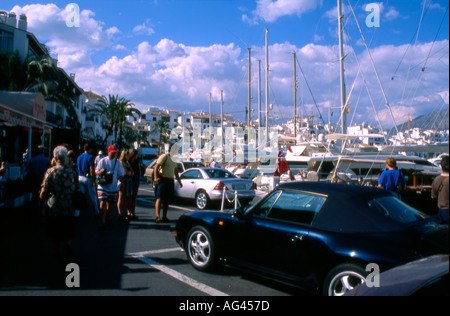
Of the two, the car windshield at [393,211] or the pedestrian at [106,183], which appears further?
the pedestrian at [106,183]

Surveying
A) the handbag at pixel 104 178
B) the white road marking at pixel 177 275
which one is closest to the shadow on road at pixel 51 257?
the white road marking at pixel 177 275

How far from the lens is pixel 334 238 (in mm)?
3688

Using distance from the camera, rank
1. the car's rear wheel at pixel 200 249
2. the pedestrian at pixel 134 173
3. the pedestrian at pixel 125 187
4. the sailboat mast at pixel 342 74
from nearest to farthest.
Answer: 1. the car's rear wheel at pixel 200 249
2. the pedestrian at pixel 125 187
3. the pedestrian at pixel 134 173
4. the sailboat mast at pixel 342 74

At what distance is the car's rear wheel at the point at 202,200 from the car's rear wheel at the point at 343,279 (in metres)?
7.79

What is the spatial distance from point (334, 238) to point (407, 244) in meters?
0.68

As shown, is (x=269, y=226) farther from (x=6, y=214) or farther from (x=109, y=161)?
(x=6, y=214)

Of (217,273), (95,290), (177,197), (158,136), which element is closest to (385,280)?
(217,273)

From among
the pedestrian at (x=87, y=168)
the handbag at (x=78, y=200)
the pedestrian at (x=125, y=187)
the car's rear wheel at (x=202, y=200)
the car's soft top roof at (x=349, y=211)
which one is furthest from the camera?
the car's rear wheel at (x=202, y=200)

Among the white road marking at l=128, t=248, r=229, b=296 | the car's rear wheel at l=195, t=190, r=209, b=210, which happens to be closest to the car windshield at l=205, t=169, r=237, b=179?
the car's rear wheel at l=195, t=190, r=209, b=210

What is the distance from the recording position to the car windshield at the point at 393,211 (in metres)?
3.81

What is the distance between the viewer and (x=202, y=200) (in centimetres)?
1138

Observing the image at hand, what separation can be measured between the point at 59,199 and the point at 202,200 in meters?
6.46

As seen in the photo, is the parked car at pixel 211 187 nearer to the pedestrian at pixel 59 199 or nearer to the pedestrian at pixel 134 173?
the pedestrian at pixel 134 173

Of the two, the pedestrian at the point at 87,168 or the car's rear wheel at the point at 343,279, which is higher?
the pedestrian at the point at 87,168
